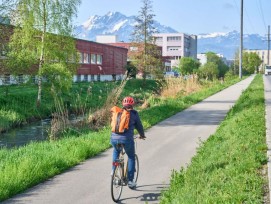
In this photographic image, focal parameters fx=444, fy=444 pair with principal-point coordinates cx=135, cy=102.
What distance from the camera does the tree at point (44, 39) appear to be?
26.1m

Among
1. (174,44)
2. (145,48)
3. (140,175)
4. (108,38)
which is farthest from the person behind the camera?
(174,44)

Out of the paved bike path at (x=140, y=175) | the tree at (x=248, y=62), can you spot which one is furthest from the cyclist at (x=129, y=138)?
the tree at (x=248, y=62)

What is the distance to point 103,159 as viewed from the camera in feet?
35.2

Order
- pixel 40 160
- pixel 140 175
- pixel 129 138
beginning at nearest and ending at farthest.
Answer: pixel 129 138 < pixel 140 175 < pixel 40 160

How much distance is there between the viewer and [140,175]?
9.12 m

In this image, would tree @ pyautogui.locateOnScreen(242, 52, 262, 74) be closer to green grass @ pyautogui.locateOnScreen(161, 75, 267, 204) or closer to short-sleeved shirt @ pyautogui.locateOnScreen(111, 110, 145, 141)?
green grass @ pyautogui.locateOnScreen(161, 75, 267, 204)

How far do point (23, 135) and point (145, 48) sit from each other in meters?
35.7

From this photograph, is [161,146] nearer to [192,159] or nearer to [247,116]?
[192,159]

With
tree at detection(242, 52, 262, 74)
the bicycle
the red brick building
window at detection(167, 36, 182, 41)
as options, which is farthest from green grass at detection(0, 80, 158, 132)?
window at detection(167, 36, 182, 41)

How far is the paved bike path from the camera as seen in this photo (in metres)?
7.58

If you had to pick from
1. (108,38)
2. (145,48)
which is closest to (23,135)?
(145,48)

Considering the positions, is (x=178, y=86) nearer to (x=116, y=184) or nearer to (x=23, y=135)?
(x=23, y=135)

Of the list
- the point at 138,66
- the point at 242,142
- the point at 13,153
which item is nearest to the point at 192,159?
the point at 242,142

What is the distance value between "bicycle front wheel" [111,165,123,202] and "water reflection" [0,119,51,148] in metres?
8.76
